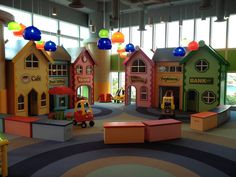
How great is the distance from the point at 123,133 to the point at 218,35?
1274cm

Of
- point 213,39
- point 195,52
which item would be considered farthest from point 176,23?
point 195,52

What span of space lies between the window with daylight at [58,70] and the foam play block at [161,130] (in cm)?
899

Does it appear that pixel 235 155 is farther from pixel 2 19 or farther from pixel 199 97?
pixel 2 19

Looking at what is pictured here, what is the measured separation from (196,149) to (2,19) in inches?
395

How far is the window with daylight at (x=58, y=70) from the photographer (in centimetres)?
1530

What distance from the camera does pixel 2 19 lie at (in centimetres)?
1051

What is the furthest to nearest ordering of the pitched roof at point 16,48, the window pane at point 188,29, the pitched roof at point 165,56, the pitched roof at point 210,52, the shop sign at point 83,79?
1. the window pane at point 188,29
2. the shop sign at point 83,79
3. the pitched roof at point 165,56
4. the pitched roof at point 210,52
5. the pitched roof at point 16,48

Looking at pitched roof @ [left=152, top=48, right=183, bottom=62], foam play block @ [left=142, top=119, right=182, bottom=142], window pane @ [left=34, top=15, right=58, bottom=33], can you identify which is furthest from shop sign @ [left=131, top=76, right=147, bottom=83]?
foam play block @ [left=142, top=119, right=182, bottom=142]

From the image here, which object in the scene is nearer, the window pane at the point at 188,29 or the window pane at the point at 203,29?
the window pane at the point at 203,29

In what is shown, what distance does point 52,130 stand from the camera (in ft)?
28.4

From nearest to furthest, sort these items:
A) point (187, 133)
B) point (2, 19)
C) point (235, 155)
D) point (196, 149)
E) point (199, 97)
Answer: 1. point (235, 155)
2. point (196, 149)
3. point (187, 133)
4. point (2, 19)
5. point (199, 97)

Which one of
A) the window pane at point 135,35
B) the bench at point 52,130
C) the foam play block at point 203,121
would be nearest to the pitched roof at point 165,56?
the window pane at point 135,35

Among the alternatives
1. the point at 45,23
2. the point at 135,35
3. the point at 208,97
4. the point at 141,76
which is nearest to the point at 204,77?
the point at 208,97

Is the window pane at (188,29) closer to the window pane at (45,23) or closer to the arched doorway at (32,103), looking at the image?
the window pane at (45,23)
